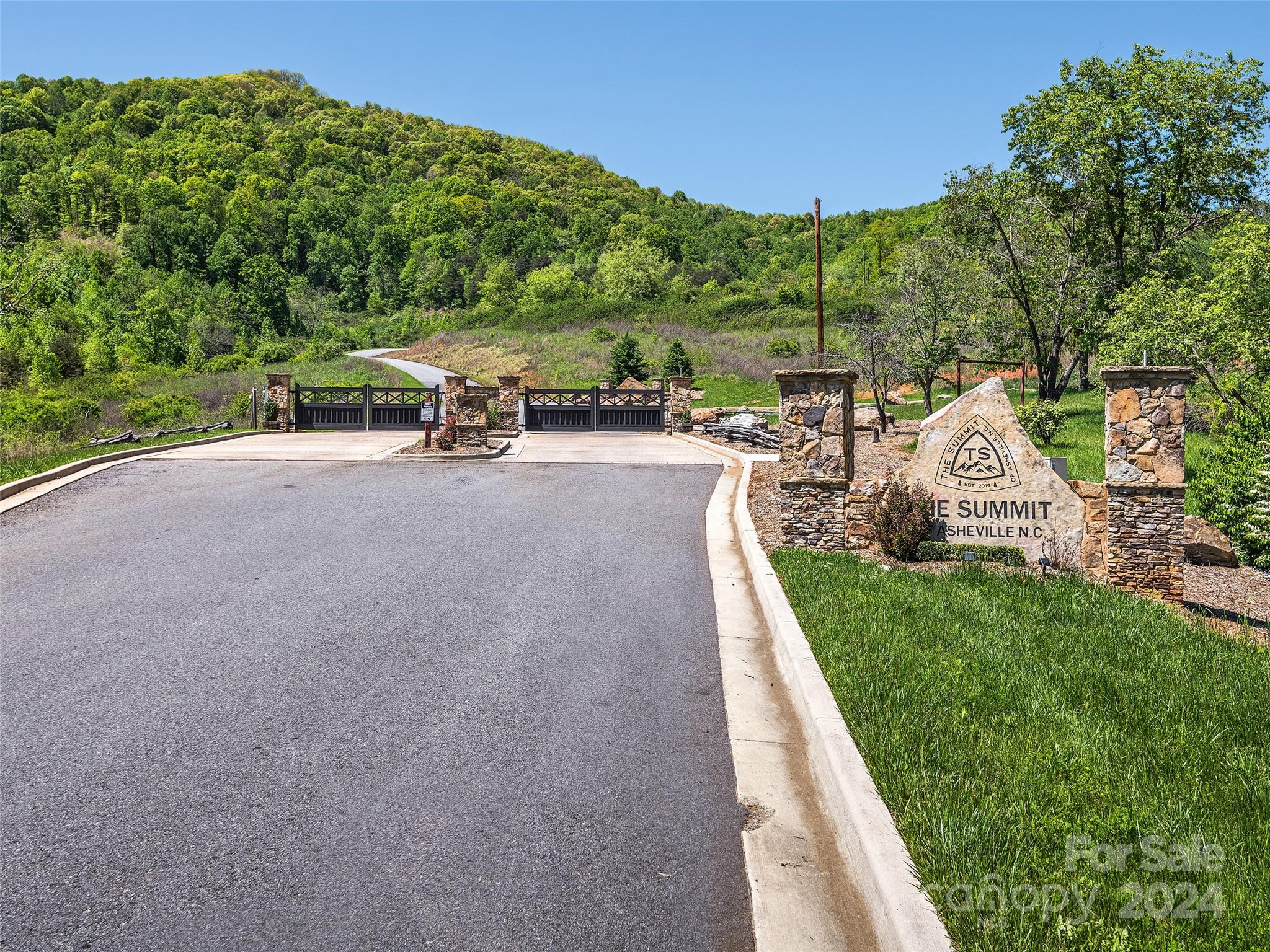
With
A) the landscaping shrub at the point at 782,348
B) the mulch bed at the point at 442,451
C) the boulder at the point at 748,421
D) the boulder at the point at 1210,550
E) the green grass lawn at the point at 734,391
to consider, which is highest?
the landscaping shrub at the point at 782,348

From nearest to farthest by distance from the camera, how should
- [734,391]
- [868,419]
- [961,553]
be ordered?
[961,553]
[868,419]
[734,391]

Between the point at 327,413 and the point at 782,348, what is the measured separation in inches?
1101

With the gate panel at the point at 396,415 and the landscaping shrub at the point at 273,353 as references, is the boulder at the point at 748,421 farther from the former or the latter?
the landscaping shrub at the point at 273,353

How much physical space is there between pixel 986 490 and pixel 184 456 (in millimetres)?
15941

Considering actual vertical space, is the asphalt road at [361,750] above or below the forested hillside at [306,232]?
below

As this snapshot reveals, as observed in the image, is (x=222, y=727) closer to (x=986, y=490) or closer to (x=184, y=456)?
(x=986, y=490)

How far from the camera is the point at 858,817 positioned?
12.4 ft

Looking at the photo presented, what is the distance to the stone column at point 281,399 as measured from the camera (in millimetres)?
27453

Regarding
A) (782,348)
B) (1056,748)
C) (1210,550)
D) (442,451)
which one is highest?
(782,348)

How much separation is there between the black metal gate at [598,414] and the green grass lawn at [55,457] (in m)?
11.3

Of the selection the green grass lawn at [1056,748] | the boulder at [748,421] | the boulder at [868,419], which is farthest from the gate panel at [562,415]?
the green grass lawn at [1056,748]

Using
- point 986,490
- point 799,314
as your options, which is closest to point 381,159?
point 799,314

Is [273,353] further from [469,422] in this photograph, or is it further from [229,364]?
[469,422]

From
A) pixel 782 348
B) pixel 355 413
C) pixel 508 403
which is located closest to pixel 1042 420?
pixel 508 403
